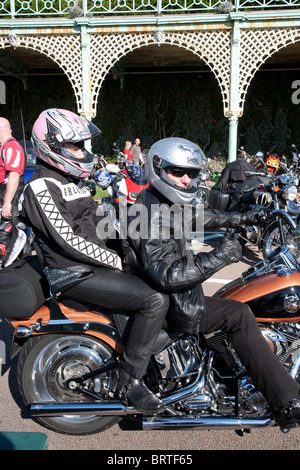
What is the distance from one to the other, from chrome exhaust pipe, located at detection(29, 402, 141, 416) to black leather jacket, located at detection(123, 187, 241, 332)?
548 mm

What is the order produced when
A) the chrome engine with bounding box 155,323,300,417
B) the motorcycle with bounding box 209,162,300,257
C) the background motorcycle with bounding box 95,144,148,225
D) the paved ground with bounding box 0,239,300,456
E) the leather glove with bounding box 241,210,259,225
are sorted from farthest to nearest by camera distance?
the background motorcycle with bounding box 95,144,148,225 → the motorcycle with bounding box 209,162,300,257 → the leather glove with bounding box 241,210,259,225 → the paved ground with bounding box 0,239,300,456 → the chrome engine with bounding box 155,323,300,417

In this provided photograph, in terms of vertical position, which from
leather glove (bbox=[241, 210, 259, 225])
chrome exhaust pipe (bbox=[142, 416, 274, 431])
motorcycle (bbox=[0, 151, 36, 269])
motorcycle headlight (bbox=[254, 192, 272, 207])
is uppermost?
leather glove (bbox=[241, 210, 259, 225])

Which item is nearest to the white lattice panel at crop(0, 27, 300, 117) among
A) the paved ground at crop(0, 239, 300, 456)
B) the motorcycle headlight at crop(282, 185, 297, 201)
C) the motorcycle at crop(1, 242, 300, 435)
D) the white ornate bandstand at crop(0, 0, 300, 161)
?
the white ornate bandstand at crop(0, 0, 300, 161)

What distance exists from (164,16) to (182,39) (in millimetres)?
764

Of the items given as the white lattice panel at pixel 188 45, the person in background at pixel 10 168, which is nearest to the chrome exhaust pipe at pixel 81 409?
the person in background at pixel 10 168

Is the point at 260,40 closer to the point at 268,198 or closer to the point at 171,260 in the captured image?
the point at 268,198

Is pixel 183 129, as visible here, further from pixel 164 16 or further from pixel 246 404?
pixel 246 404

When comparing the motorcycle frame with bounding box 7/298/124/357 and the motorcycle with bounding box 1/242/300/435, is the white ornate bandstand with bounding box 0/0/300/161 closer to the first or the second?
the motorcycle with bounding box 1/242/300/435

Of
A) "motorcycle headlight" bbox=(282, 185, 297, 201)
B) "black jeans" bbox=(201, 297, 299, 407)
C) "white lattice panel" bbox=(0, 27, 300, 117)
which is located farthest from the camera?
"white lattice panel" bbox=(0, 27, 300, 117)

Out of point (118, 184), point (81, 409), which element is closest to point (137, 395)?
point (81, 409)

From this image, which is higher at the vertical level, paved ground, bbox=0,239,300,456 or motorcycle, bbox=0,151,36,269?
motorcycle, bbox=0,151,36,269

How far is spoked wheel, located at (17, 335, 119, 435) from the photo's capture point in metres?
2.48

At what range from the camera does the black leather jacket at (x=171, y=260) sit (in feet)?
6.88

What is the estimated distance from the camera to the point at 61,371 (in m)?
2.54
